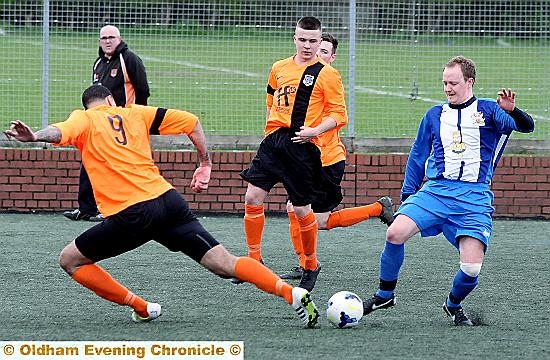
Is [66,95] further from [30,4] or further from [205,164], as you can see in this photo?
[205,164]

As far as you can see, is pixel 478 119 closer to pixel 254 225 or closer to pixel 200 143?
pixel 200 143

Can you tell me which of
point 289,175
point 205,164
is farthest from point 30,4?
point 205,164

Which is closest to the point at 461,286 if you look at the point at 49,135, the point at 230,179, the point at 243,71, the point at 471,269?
the point at 471,269

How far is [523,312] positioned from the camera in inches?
293

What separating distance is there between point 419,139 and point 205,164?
1.32 m

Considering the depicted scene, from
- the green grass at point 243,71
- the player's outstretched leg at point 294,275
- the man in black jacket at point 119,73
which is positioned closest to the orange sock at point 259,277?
the player's outstretched leg at point 294,275

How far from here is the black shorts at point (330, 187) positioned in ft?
28.9

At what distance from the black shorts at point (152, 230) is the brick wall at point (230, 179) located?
18.6 feet

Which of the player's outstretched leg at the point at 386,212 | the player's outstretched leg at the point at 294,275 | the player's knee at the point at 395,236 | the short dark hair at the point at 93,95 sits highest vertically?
the short dark hair at the point at 93,95

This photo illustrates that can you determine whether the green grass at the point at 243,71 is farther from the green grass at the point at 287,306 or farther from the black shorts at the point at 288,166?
the black shorts at the point at 288,166

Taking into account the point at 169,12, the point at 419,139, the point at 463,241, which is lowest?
the point at 463,241

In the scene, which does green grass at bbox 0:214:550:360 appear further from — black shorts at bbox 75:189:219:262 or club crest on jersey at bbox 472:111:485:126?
club crest on jersey at bbox 472:111:485:126

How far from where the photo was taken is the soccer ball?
6.78 m

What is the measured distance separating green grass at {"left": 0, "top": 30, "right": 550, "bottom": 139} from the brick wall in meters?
0.50
